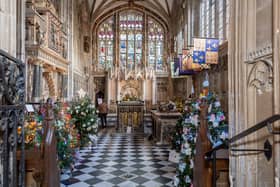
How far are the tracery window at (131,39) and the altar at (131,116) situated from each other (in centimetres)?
626

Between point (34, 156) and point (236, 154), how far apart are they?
236 centimetres

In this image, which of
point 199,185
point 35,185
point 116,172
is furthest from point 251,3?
point 116,172

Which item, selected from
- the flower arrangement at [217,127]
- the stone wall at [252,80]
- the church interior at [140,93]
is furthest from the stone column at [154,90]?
the stone wall at [252,80]

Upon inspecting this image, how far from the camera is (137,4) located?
1675 centimetres

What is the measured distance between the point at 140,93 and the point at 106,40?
487cm

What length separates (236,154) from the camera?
7.97 feet

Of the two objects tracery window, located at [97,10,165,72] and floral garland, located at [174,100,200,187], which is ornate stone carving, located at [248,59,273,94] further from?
tracery window, located at [97,10,165,72]

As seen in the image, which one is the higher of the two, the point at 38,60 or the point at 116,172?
the point at 38,60

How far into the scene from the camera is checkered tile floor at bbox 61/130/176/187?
448 cm

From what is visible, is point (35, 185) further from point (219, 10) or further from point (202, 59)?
point (219, 10)

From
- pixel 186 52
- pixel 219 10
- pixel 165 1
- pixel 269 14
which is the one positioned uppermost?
pixel 165 1

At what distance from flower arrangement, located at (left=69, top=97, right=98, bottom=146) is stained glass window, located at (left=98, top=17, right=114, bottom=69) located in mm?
10278

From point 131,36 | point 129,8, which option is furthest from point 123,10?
point 131,36

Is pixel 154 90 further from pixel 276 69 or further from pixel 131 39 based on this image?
pixel 276 69
